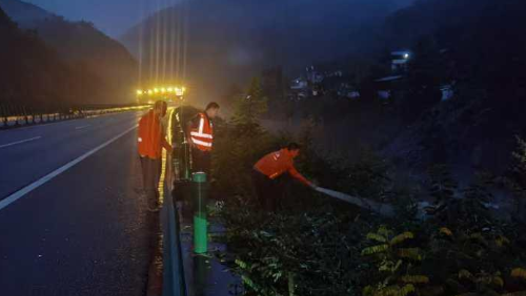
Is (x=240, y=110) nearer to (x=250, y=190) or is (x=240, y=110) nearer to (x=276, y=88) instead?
(x=250, y=190)

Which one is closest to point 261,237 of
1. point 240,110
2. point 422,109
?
point 240,110

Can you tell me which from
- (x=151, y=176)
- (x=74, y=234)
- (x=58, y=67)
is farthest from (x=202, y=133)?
(x=58, y=67)

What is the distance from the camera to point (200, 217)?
5.68 m

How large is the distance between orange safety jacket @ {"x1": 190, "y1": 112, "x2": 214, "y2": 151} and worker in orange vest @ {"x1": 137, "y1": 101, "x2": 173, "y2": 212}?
0.60 meters

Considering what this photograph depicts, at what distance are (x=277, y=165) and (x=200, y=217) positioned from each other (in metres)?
2.44

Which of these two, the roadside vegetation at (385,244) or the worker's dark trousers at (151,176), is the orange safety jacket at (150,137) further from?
the roadside vegetation at (385,244)

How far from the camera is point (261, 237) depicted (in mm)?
5543

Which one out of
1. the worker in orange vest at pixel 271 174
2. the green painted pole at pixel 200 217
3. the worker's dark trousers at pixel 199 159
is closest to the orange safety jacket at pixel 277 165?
the worker in orange vest at pixel 271 174

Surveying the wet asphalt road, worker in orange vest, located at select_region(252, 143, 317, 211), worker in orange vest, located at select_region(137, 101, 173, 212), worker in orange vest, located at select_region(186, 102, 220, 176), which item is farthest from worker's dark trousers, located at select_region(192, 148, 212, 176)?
worker in orange vest, located at select_region(252, 143, 317, 211)

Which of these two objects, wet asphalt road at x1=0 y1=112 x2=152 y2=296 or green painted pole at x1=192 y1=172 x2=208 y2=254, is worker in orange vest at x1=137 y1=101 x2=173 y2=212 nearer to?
wet asphalt road at x1=0 y1=112 x2=152 y2=296

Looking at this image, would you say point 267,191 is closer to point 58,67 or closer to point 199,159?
point 199,159

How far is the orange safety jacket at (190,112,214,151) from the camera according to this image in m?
9.50

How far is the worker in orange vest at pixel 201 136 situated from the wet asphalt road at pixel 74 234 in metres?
1.23

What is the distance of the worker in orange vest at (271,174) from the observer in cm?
784
